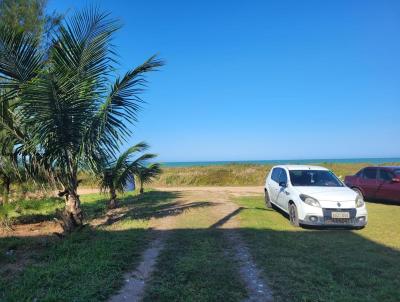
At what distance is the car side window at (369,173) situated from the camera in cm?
1555

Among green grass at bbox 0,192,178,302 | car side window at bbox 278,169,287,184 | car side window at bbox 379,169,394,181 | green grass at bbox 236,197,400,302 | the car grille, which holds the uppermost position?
car side window at bbox 278,169,287,184

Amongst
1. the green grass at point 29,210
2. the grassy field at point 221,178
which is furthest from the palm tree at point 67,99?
the grassy field at point 221,178

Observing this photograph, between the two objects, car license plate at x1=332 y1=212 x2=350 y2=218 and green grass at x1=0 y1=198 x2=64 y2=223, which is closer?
car license plate at x1=332 y1=212 x2=350 y2=218

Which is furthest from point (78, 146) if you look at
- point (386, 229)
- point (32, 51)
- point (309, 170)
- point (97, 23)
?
point (386, 229)

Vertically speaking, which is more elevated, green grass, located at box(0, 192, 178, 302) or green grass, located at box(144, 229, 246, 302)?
green grass, located at box(0, 192, 178, 302)

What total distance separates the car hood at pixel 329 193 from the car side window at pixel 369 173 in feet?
19.9

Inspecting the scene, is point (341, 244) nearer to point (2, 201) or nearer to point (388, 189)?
point (388, 189)

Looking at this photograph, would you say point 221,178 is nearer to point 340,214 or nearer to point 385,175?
point 385,175

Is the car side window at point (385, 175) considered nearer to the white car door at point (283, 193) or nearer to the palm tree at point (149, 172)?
the white car door at point (283, 193)

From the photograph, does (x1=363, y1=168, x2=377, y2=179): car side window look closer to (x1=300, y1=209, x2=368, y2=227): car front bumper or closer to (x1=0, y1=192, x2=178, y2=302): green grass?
(x1=300, y1=209, x2=368, y2=227): car front bumper

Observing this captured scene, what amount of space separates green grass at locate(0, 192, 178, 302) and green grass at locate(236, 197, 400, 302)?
2508 mm

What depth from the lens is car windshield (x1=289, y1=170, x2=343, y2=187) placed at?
11013 mm

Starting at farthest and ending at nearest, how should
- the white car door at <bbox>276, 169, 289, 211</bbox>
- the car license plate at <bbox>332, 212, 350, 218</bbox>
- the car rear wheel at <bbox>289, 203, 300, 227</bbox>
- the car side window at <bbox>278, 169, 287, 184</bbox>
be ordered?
1. the car side window at <bbox>278, 169, 287, 184</bbox>
2. the white car door at <bbox>276, 169, 289, 211</bbox>
3. the car rear wheel at <bbox>289, 203, 300, 227</bbox>
4. the car license plate at <bbox>332, 212, 350, 218</bbox>

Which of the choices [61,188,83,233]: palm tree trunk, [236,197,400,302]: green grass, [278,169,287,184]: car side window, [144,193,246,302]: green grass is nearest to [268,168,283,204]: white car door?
[278,169,287,184]: car side window
